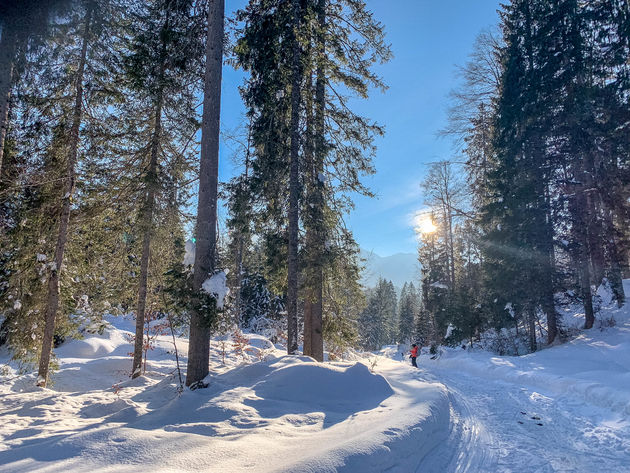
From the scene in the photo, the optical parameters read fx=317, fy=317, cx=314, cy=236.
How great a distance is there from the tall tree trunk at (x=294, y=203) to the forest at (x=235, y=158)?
60 millimetres

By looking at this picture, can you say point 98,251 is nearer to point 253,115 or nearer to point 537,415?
point 253,115

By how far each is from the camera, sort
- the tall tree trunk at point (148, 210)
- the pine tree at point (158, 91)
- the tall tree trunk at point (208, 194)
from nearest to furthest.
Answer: the tall tree trunk at point (208, 194) → the pine tree at point (158, 91) → the tall tree trunk at point (148, 210)

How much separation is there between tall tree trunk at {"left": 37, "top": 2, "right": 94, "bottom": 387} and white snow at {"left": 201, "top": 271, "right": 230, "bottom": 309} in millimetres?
5100

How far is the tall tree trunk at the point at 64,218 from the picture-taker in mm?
8227

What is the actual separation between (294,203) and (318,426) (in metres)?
6.19

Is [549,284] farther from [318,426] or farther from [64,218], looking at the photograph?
[64,218]

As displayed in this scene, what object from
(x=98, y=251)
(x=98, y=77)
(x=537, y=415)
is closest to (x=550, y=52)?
(x=537, y=415)

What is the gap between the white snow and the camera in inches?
239

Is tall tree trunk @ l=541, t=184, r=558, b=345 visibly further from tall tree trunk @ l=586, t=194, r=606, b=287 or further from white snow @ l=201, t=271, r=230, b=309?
white snow @ l=201, t=271, r=230, b=309

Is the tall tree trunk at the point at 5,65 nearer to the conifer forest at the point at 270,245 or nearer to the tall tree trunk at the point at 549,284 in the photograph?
the conifer forest at the point at 270,245

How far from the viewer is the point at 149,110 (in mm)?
9773

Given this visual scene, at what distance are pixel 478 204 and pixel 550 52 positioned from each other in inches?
364

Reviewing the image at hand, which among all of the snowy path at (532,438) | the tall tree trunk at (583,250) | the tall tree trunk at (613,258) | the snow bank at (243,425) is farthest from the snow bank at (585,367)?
the snow bank at (243,425)

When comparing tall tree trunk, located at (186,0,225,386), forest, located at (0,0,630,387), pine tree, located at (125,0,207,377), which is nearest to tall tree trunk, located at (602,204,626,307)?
forest, located at (0,0,630,387)
